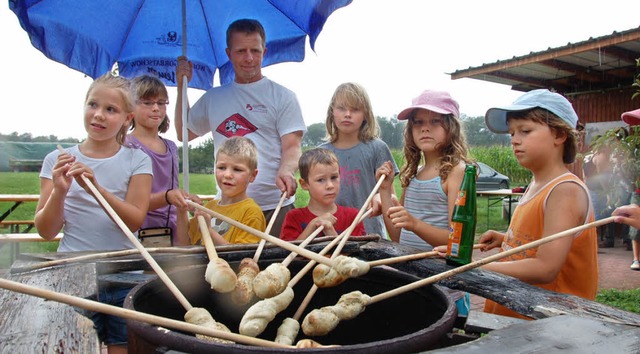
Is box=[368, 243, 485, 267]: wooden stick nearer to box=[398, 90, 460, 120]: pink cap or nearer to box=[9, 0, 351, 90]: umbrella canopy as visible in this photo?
box=[398, 90, 460, 120]: pink cap

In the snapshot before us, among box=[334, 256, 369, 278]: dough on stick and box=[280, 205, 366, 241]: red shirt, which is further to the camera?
box=[280, 205, 366, 241]: red shirt

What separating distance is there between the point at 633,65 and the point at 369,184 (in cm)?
714

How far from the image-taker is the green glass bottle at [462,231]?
1.71 meters

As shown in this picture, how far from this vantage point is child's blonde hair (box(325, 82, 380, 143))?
337 centimetres

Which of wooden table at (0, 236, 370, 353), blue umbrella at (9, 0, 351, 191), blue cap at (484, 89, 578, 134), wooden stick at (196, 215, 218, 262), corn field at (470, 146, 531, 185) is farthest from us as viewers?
corn field at (470, 146, 531, 185)

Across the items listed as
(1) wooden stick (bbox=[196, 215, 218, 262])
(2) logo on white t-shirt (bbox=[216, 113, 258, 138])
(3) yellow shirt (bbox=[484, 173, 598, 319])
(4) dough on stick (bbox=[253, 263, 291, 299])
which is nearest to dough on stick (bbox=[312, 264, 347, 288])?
(4) dough on stick (bbox=[253, 263, 291, 299])

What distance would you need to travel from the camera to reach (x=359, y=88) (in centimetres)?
342

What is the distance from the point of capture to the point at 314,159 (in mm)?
2963

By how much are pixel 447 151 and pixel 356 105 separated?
0.80 meters

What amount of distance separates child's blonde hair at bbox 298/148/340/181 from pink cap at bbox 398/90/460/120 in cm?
53

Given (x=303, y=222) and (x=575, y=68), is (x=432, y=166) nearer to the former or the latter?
(x=303, y=222)

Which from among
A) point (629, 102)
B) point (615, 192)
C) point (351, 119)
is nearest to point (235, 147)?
point (351, 119)

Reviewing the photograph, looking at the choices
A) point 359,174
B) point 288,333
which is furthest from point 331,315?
point 359,174

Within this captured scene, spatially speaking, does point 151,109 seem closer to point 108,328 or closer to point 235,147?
point 235,147
